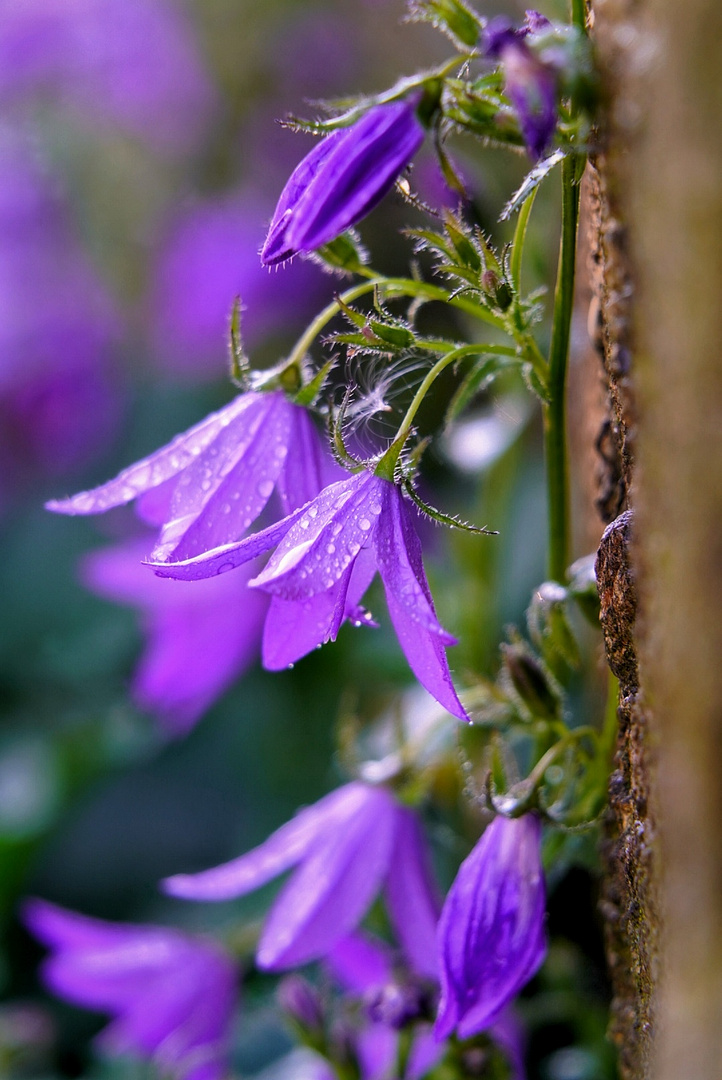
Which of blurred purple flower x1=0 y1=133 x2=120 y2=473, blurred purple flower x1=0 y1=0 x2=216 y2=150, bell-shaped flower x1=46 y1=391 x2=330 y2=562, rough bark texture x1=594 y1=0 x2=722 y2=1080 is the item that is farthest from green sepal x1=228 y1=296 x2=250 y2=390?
blurred purple flower x1=0 y1=0 x2=216 y2=150

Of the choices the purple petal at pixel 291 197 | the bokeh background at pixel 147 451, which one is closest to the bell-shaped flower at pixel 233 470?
the purple petal at pixel 291 197

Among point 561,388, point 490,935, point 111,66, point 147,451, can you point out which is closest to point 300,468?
point 561,388

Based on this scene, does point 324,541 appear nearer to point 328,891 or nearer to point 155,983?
point 328,891

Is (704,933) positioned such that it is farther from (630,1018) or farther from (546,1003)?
(546,1003)

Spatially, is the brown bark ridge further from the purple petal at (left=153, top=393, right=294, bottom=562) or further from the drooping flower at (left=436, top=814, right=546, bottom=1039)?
the purple petal at (left=153, top=393, right=294, bottom=562)

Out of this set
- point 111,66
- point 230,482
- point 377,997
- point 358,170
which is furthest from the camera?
point 111,66
